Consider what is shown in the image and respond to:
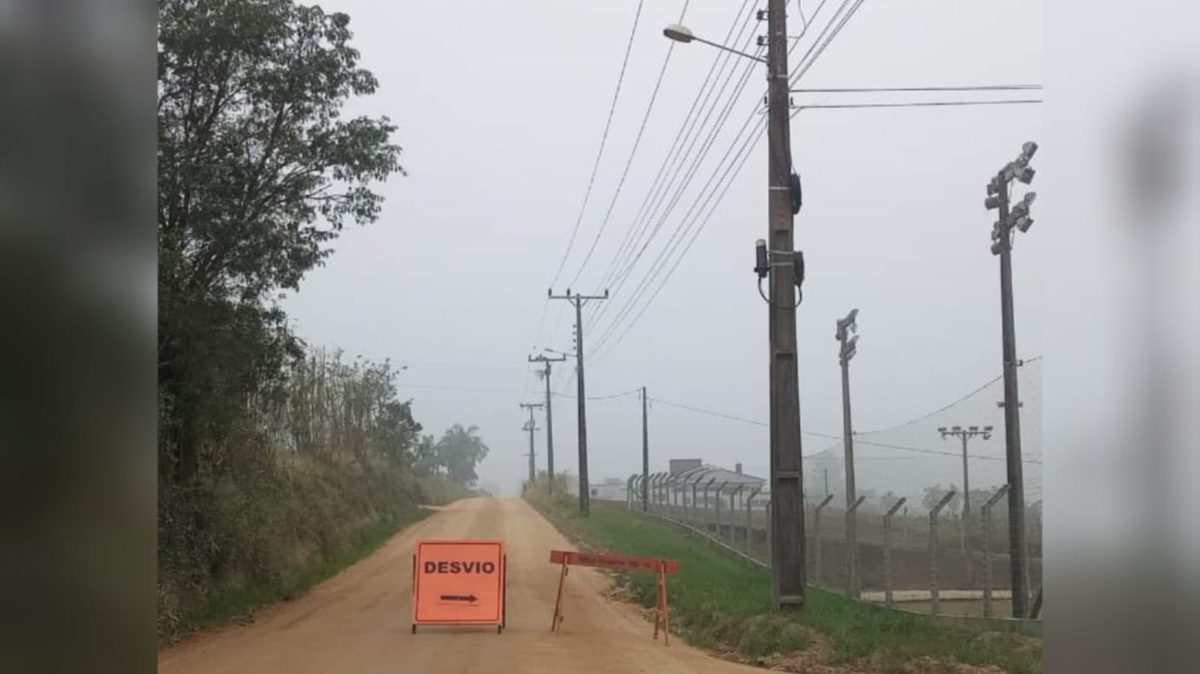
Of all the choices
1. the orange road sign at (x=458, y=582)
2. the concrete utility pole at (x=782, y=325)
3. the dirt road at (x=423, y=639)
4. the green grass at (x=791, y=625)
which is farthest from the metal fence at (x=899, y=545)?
the orange road sign at (x=458, y=582)

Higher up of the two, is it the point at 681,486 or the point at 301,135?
the point at 301,135

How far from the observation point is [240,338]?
522 inches

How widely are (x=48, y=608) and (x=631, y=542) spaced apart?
14695 millimetres

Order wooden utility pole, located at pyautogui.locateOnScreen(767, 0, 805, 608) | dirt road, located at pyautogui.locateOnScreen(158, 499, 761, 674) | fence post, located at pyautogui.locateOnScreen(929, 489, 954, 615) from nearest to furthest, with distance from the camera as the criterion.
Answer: dirt road, located at pyautogui.locateOnScreen(158, 499, 761, 674) → fence post, located at pyautogui.locateOnScreen(929, 489, 954, 615) → wooden utility pole, located at pyautogui.locateOnScreen(767, 0, 805, 608)

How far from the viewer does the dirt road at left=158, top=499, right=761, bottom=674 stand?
959 centimetres

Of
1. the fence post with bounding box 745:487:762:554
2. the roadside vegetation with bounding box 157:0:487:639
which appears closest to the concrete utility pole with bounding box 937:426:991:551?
the fence post with bounding box 745:487:762:554

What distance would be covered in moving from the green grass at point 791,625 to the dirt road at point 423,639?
19.9 inches

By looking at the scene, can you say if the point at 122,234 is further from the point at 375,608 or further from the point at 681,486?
the point at 681,486

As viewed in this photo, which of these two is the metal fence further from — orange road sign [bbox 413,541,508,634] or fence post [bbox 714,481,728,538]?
orange road sign [bbox 413,541,508,634]

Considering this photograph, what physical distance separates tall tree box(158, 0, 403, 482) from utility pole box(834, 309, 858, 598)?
703 centimetres

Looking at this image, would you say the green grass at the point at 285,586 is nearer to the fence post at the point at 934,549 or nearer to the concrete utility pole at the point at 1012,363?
the fence post at the point at 934,549

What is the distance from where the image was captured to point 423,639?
10906 millimetres

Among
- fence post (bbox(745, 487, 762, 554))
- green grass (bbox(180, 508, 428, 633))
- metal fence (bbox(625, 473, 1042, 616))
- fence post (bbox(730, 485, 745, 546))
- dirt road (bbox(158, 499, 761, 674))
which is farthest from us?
fence post (bbox(730, 485, 745, 546))

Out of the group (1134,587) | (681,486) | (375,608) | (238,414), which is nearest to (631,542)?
(681,486)
